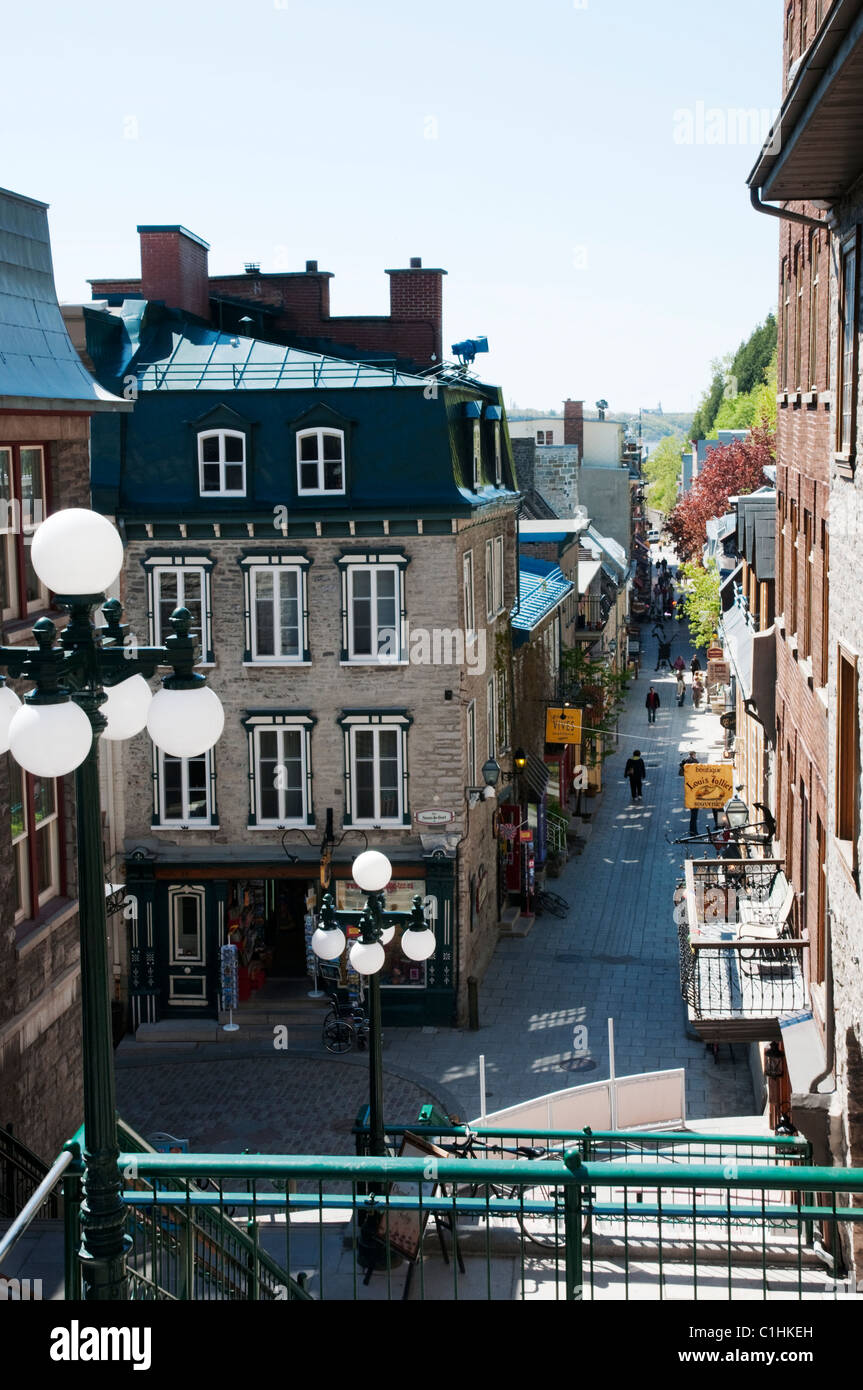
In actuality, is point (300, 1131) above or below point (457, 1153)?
below

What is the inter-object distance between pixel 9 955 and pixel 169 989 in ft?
38.5

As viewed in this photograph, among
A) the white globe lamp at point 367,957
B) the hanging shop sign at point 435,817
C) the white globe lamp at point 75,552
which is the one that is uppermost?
the white globe lamp at point 75,552

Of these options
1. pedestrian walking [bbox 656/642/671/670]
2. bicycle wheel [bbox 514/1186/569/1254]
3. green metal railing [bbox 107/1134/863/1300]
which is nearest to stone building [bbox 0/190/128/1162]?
green metal railing [bbox 107/1134/863/1300]

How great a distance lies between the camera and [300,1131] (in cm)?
1970

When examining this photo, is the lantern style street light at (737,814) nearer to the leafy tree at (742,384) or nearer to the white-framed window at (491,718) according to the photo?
the white-framed window at (491,718)

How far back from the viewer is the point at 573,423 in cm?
6712

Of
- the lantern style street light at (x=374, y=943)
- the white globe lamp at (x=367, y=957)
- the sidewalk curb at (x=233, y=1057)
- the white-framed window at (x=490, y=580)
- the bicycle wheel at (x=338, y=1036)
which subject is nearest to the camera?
the lantern style street light at (x=374, y=943)

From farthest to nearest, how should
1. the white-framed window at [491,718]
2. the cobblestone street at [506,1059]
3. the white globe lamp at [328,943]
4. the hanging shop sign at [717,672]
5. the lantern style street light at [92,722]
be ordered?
the hanging shop sign at [717,672], the white-framed window at [491,718], the cobblestone street at [506,1059], the white globe lamp at [328,943], the lantern style street light at [92,722]

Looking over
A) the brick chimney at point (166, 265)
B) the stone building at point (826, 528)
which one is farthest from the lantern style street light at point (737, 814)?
the brick chimney at point (166, 265)

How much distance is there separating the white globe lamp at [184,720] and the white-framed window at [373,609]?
1803 cm

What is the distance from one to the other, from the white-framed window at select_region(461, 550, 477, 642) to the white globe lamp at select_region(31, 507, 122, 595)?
60.9 feet

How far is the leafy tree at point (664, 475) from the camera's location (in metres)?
128
